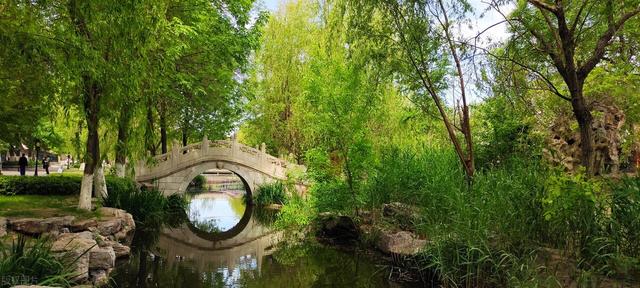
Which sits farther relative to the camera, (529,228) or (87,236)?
(87,236)

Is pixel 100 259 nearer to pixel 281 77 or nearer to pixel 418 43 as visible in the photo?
→ pixel 418 43

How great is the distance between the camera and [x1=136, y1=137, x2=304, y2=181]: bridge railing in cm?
1681

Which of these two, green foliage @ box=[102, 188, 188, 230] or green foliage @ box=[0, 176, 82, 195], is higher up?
green foliage @ box=[0, 176, 82, 195]

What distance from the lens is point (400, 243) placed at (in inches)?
322

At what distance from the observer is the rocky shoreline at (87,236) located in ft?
20.1

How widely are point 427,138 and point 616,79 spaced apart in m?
7.15

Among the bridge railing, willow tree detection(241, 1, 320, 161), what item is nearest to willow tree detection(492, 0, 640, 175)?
the bridge railing

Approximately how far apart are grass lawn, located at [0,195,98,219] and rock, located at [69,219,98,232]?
330 millimetres

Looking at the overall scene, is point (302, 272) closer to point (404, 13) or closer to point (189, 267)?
point (189, 267)

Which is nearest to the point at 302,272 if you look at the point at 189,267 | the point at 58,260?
the point at 189,267

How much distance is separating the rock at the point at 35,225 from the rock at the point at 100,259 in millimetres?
1775

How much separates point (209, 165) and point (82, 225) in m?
9.61

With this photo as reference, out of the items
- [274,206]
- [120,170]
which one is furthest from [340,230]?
[274,206]

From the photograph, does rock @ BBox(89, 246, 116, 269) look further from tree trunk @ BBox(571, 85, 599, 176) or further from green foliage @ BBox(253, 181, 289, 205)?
green foliage @ BBox(253, 181, 289, 205)
